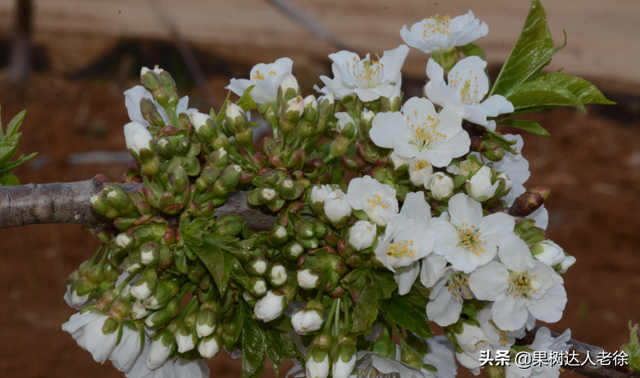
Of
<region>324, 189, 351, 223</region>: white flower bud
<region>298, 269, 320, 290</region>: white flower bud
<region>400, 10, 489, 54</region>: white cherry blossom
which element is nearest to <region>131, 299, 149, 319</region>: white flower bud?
<region>298, 269, 320, 290</region>: white flower bud

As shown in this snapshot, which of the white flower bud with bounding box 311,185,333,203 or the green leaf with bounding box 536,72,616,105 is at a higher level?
the green leaf with bounding box 536,72,616,105

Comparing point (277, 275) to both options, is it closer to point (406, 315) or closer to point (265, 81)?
point (406, 315)

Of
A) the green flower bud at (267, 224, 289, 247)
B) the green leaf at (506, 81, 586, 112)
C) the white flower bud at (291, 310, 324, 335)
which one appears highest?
the green leaf at (506, 81, 586, 112)

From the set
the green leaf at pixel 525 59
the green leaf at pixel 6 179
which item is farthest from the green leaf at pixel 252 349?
the green leaf at pixel 525 59

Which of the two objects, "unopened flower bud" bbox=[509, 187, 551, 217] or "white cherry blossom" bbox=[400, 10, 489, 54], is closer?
"unopened flower bud" bbox=[509, 187, 551, 217]

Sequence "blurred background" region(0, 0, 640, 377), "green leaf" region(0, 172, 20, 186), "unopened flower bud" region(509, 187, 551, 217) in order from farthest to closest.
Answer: "blurred background" region(0, 0, 640, 377)
"green leaf" region(0, 172, 20, 186)
"unopened flower bud" region(509, 187, 551, 217)

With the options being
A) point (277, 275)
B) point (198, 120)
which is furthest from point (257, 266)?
point (198, 120)

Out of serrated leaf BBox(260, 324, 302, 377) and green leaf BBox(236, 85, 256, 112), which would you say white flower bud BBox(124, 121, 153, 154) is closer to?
green leaf BBox(236, 85, 256, 112)
